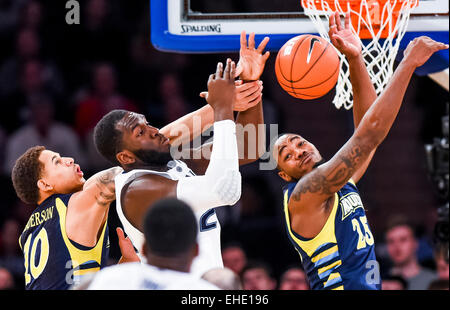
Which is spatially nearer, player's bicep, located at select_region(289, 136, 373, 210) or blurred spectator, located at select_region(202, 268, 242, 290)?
blurred spectator, located at select_region(202, 268, 242, 290)

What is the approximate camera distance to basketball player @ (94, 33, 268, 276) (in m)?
3.46

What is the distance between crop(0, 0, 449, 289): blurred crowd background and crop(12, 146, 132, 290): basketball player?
6.83 ft

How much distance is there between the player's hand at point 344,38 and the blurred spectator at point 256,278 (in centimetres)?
288

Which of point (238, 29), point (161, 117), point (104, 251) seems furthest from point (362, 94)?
point (161, 117)

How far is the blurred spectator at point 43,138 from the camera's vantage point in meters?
6.94

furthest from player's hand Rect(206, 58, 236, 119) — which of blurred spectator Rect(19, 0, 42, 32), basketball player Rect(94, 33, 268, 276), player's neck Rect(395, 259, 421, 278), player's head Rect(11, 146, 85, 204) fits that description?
blurred spectator Rect(19, 0, 42, 32)

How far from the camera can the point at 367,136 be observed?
3680 millimetres

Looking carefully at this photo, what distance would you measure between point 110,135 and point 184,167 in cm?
44

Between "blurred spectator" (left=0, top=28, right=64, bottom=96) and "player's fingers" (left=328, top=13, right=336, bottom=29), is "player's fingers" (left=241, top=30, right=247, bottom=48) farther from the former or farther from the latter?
"blurred spectator" (left=0, top=28, right=64, bottom=96)

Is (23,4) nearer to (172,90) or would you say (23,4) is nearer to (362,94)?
(172,90)

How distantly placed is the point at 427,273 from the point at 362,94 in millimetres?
2854

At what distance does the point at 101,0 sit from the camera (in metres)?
7.79

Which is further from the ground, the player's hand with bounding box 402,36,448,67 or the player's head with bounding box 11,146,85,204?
the player's hand with bounding box 402,36,448,67

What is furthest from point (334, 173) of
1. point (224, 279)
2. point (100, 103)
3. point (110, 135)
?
point (100, 103)
